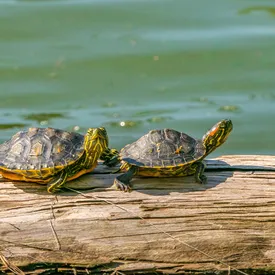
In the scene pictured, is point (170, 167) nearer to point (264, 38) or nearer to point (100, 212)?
point (100, 212)

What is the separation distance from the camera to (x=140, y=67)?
8.40 meters

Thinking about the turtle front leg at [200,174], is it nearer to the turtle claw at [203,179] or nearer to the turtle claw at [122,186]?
the turtle claw at [203,179]

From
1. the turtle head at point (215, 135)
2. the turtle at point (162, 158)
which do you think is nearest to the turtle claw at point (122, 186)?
the turtle at point (162, 158)

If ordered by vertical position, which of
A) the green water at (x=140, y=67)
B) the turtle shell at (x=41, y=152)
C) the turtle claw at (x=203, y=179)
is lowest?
the turtle claw at (x=203, y=179)

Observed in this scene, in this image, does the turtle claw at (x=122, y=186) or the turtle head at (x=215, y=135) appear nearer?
the turtle claw at (x=122, y=186)

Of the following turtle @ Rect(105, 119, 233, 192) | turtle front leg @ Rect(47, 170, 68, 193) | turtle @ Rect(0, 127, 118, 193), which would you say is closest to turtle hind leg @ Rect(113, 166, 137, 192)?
turtle @ Rect(105, 119, 233, 192)

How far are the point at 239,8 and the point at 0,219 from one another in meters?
6.27

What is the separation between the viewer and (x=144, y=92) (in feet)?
26.0

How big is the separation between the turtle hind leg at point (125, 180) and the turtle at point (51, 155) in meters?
0.17

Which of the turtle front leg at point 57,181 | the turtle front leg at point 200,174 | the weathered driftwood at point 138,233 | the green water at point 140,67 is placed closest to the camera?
the weathered driftwood at point 138,233

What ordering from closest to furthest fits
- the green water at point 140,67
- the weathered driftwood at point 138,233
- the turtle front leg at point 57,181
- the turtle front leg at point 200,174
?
the weathered driftwood at point 138,233, the turtle front leg at point 57,181, the turtle front leg at point 200,174, the green water at point 140,67

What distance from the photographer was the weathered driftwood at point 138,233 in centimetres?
411

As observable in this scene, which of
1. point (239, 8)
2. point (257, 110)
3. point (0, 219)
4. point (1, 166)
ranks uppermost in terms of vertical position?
point (239, 8)

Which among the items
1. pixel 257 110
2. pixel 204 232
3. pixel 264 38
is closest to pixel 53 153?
pixel 204 232
